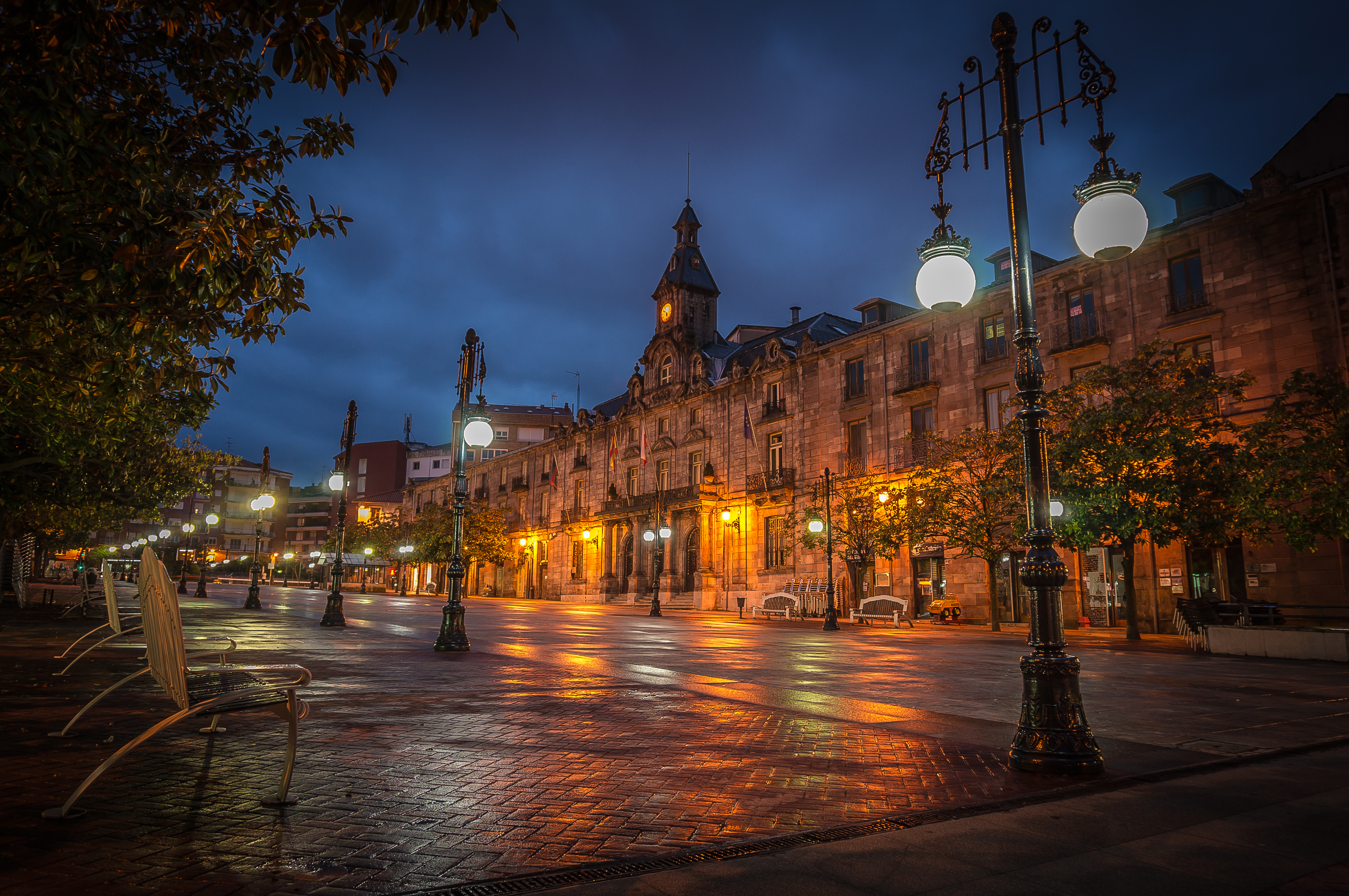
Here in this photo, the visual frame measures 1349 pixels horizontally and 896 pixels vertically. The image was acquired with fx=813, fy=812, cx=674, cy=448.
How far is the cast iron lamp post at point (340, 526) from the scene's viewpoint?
20188mm

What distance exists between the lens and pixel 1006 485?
21.8 m

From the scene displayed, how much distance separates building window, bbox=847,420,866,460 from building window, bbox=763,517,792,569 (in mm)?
4859

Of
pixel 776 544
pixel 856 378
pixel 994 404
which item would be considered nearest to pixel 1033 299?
pixel 994 404

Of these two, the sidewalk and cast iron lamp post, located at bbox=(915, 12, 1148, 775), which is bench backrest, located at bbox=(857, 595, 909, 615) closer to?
the sidewalk

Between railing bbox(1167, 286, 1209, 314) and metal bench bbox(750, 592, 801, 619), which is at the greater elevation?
railing bbox(1167, 286, 1209, 314)

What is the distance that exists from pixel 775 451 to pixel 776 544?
4.93m

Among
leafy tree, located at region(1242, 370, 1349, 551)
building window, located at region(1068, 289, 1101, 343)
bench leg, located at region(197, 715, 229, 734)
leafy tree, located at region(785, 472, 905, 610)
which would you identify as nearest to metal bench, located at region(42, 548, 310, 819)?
bench leg, located at region(197, 715, 229, 734)

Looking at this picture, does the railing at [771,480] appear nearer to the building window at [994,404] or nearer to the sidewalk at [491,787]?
the building window at [994,404]

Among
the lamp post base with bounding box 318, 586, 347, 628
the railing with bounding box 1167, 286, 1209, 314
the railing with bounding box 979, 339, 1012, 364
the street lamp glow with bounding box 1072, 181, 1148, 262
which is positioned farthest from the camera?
the railing with bounding box 979, 339, 1012, 364

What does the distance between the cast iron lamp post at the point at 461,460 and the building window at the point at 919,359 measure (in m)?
22.4

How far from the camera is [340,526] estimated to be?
2289cm

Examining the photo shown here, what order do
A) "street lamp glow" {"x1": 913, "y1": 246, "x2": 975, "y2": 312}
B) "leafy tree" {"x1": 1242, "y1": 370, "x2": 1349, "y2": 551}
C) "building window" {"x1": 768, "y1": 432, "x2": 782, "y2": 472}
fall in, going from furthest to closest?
"building window" {"x1": 768, "y1": 432, "x2": 782, "y2": 472} → "leafy tree" {"x1": 1242, "y1": 370, "x2": 1349, "y2": 551} → "street lamp glow" {"x1": 913, "y1": 246, "x2": 975, "y2": 312}

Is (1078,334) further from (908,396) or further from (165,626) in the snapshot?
(165,626)

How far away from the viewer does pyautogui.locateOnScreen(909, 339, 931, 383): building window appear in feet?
113
